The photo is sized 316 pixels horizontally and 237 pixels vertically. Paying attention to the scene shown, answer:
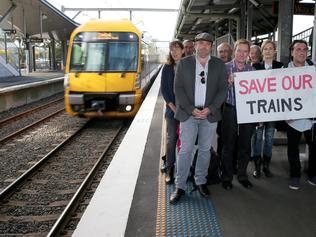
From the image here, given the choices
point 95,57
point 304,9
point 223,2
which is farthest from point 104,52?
point 304,9

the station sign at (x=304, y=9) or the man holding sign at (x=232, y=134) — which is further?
the station sign at (x=304, y=9)

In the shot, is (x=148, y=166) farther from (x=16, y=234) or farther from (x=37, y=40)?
(x=37, y=40)

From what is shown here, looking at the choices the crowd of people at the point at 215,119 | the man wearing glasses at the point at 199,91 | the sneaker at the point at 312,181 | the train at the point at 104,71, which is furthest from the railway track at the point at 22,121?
the sneaker at the point at 312,181

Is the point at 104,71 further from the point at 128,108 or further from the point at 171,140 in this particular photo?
the point at 171,140

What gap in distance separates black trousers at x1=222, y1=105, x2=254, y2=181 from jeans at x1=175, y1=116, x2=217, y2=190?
0.35 m

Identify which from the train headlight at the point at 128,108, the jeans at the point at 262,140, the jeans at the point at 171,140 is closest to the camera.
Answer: the jeans at the point at 171,140

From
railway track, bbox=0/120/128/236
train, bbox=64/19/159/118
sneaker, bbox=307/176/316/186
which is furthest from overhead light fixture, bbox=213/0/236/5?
sneaker, bbox=307/176/316/186

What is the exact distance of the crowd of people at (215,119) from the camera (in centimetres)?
414

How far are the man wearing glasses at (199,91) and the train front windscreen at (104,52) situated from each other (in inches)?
301

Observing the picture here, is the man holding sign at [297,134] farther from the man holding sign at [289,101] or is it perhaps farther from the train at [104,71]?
the train at [104,71]

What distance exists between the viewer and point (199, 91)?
4.15 metres

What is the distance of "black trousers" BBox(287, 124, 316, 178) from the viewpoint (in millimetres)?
4590

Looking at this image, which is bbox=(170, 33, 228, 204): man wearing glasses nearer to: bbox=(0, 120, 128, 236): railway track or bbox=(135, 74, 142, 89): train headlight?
bbox=(0, 120, 128, 236): railway track

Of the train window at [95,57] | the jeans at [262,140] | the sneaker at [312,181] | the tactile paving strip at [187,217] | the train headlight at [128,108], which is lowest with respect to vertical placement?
the tactile paving strip at [187,217]
